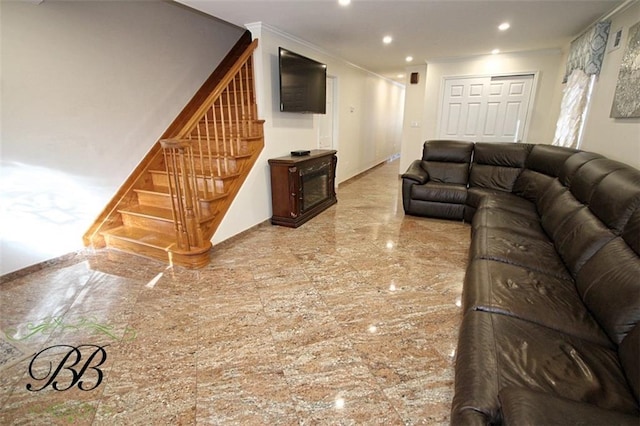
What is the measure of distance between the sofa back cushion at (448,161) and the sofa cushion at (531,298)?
2553 mm

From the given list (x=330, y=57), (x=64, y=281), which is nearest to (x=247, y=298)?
(x=64, y=281)

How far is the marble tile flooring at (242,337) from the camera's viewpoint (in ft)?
4.48

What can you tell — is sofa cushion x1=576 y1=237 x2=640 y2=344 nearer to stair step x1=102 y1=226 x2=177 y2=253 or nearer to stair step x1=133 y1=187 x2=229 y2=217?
stair step x1=133 y1=187 x2=229 y2=217

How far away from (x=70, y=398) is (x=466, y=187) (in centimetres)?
419

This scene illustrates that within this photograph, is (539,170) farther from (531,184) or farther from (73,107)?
(73,107)

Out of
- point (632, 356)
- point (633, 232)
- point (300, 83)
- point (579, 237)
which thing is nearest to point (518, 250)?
point (579, 237)

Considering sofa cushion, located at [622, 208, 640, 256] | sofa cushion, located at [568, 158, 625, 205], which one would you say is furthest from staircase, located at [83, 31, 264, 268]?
sofa cushion, located at [568, 158, 625, 205]

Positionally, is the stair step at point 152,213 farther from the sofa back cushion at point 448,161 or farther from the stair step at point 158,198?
the sofa back cushion at point 448,161

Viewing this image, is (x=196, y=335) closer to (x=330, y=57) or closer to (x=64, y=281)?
(x=64, y=281)

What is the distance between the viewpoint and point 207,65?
13.4ft

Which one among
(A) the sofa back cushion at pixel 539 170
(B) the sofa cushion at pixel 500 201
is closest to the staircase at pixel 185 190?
(B) the sofa cushion at pixel 500 201

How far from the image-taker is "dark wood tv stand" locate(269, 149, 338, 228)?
11.5ft

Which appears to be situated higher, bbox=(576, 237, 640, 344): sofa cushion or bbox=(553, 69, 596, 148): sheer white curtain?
bbox=(553, 69, 596, 148): sheer white curtain

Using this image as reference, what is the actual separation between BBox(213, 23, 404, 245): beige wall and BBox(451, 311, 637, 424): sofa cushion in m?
2.50
